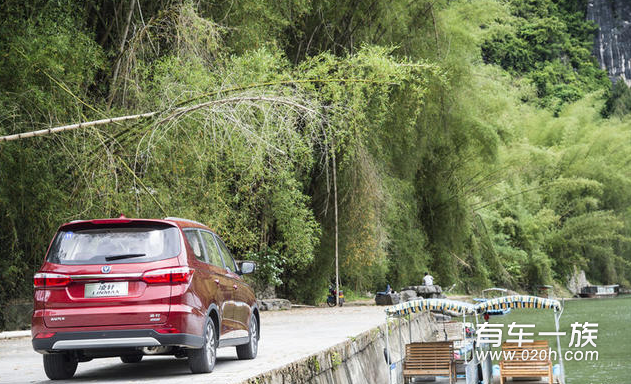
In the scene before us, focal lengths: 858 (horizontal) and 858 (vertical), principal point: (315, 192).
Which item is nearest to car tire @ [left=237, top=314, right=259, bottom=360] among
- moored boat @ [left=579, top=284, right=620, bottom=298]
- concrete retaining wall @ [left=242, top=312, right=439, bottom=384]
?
concrete retaining wall @ [left=242, top=312, right=439, bottom=384]

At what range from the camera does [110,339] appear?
7.66 m

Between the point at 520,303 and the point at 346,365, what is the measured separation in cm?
352

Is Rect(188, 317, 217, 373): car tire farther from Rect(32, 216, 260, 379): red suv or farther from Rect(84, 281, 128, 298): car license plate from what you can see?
Rect(84, 281, 128, 298): car license plate

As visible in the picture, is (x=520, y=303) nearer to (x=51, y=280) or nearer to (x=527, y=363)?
(x=527, y=363)

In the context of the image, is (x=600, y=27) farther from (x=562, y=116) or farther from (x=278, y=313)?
(x=278, y=313)

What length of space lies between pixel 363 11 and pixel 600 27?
264ft

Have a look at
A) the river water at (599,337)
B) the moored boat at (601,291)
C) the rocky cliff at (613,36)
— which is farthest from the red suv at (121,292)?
the rocky cliff at (613,36)

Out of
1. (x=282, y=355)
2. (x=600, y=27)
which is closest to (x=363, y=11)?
(x=282, y=355)

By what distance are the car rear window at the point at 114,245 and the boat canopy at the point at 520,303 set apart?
610 cm

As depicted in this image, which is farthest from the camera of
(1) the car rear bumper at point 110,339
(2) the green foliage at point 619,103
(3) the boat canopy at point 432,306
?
(2) the green foliage at point 619,103

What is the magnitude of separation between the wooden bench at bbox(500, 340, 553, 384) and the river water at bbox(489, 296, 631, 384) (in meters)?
5.20

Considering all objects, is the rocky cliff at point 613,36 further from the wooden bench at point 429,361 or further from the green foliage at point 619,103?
the wooden bench at point 429,361

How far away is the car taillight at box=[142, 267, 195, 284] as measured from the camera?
25.6 ft

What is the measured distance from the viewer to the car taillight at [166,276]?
25.6 feet
